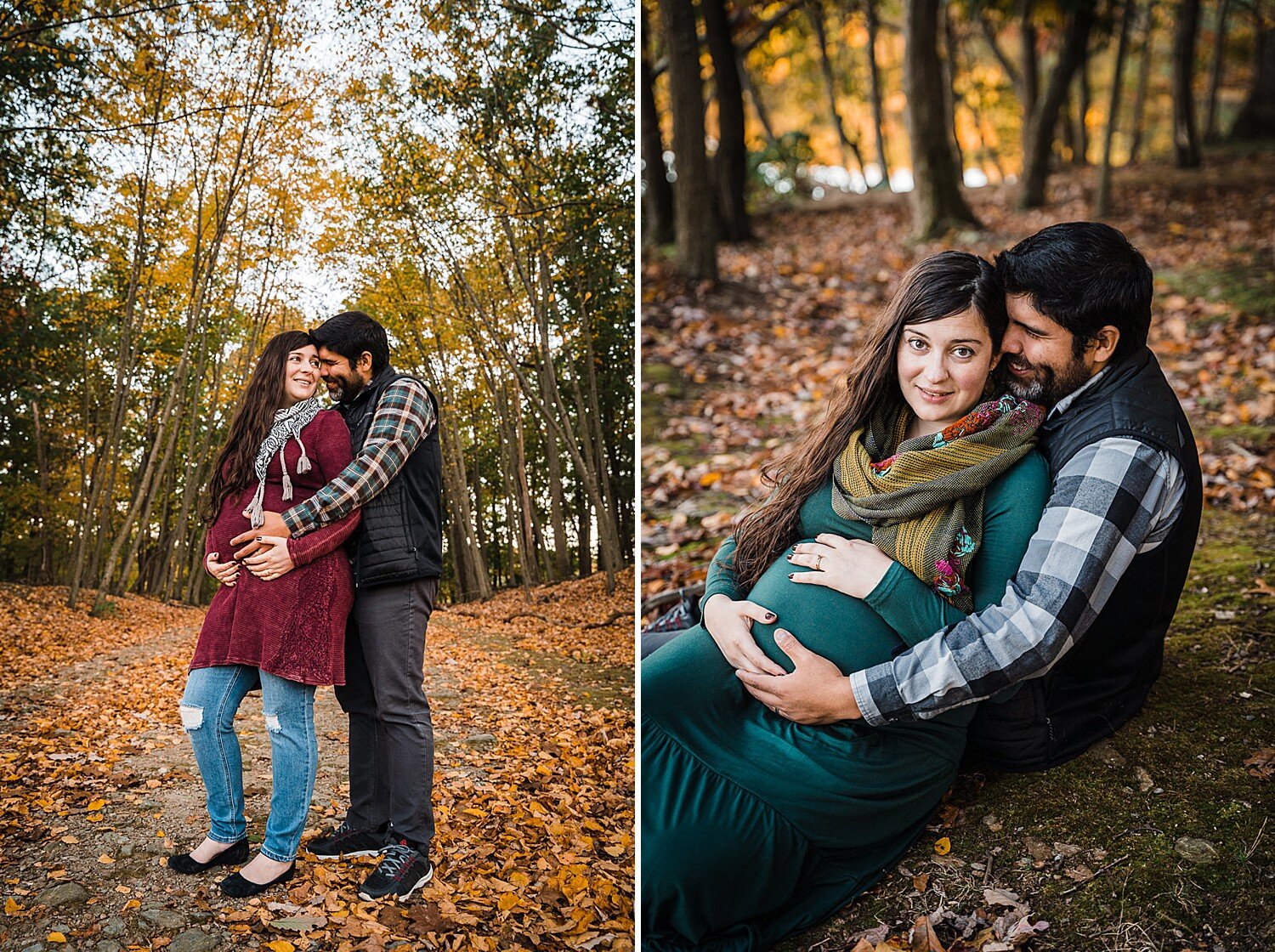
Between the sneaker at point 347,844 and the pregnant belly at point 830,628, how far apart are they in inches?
41.6

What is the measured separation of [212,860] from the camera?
79.0 inches

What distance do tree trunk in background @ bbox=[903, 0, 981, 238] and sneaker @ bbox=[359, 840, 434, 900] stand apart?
19.3 feet

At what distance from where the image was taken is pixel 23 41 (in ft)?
6.83

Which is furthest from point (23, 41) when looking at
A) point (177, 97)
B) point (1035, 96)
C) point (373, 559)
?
point (1035, 96)

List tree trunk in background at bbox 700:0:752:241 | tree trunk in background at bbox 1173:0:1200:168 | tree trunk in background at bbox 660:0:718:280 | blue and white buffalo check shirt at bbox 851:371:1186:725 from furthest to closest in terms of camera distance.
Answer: tree trunk in background at bbox 1173:0:1200:168 → tree trunk in background at bbox 700:0:752:241 → tree trunk in background at bbox 660:0:718:280 → blue and white buffalo check shirt at bbox 851:371:1186:725

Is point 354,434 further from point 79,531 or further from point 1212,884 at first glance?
point 1212,884

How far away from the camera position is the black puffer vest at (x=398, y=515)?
2168 millimetres

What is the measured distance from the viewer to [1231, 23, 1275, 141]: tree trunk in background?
1242cm

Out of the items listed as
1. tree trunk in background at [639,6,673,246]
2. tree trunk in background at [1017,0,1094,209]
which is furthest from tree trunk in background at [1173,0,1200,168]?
tree trunk in background at [639,6,673,246]

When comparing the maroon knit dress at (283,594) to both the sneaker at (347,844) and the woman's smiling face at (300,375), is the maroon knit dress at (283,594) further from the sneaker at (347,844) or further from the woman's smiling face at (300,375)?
the sneaker at (347,844)

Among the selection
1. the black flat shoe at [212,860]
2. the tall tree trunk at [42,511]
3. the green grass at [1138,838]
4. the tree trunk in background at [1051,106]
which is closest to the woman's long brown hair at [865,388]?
the green grass at [1138,838]

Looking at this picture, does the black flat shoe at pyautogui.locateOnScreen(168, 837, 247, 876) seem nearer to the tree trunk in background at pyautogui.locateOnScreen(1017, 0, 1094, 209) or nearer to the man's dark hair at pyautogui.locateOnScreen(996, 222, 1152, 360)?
the man's dark hair at pyautogui.locateOnScreen(996, 222, 1152, 360)

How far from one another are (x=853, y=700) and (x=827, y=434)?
0.66m

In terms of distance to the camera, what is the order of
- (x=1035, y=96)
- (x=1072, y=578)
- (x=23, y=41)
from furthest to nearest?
(x=1035, y=96)
(x=23, y=41)
(x=1072, y=578)
